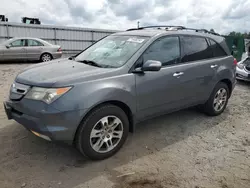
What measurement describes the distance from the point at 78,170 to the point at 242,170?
215 cm

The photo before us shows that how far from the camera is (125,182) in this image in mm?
2783

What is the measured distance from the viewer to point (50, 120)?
2752 mm

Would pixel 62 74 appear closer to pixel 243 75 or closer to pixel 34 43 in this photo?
pixel 243 75

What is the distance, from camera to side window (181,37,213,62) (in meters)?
4.15

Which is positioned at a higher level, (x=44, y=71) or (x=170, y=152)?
(x=44, y=71)

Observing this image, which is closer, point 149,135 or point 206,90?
point 149,135

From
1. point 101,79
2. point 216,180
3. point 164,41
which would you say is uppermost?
point 164,41

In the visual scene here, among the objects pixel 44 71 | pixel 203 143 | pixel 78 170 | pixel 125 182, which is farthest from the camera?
pixel 203 143

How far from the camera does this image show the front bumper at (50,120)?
275 cm

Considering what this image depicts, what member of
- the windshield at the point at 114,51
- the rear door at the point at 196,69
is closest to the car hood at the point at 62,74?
the windshield at the point at 114,51

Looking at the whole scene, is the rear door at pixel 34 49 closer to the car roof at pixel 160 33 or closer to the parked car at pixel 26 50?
the parked car at pixel 26 50

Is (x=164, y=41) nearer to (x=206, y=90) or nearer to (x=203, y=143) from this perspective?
(x=206, y=90)

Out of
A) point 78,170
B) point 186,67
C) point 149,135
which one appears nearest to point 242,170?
point 149,135

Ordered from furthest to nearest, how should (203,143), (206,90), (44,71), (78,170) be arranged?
1. (206,90)
2. (203,143)
3. (44,71)
4. (78,170)
